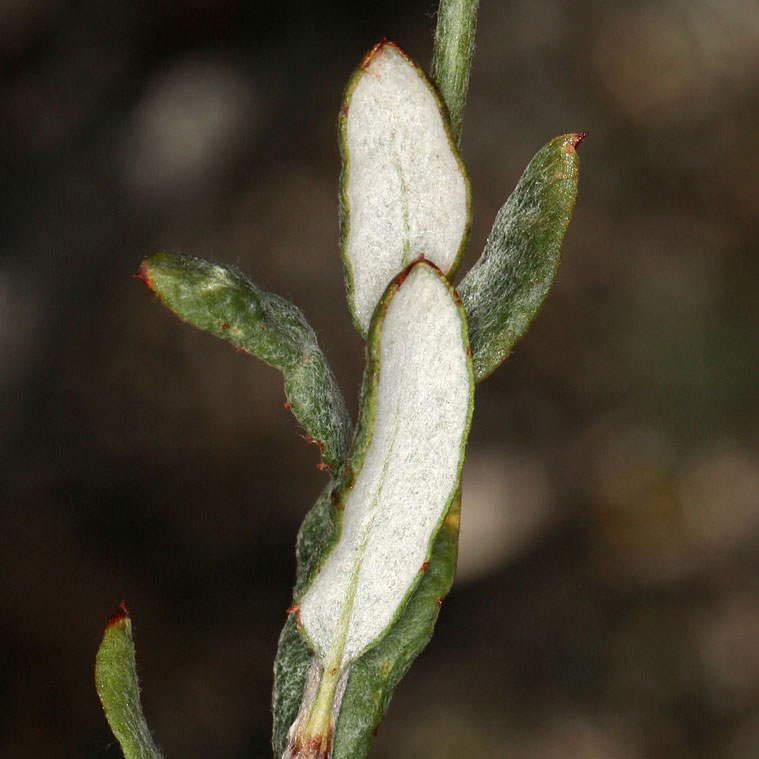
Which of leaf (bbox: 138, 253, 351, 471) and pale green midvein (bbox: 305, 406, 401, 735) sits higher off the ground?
leaf (bbox: 138, 253, 351, 471)

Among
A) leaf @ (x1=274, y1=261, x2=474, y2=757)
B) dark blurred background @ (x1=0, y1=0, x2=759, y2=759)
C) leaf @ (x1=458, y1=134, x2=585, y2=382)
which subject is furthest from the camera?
dark blurred background @ (x1=0, y1=0, x2=759, y2=759)

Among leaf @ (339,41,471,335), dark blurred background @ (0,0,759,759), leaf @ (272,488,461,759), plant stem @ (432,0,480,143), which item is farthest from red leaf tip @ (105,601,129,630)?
dark blurred background @ (0,0,759,759)

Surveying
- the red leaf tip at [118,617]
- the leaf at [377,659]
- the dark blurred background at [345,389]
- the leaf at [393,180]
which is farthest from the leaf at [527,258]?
the dark blurred background at [345,389]

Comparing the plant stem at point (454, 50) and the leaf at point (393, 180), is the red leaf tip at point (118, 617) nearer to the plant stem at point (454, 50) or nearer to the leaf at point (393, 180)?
the leaf at point (393, 180)

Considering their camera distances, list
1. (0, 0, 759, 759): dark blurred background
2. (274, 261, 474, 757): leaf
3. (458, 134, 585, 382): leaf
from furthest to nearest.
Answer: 1. (0, 0, 759, 759): dark blurred background
2. (458, 134, 585, 382): leaf
3. (274, 261, 474, 757): leaf

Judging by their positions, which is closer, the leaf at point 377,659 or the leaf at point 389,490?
the leaf at point 389,490

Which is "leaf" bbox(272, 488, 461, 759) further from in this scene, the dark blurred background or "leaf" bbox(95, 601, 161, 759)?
the dark blurred background

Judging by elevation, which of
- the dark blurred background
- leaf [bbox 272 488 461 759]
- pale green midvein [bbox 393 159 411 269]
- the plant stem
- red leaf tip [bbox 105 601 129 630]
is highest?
the plant stem

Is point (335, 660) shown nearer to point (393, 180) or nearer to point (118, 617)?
point (118, 617)
